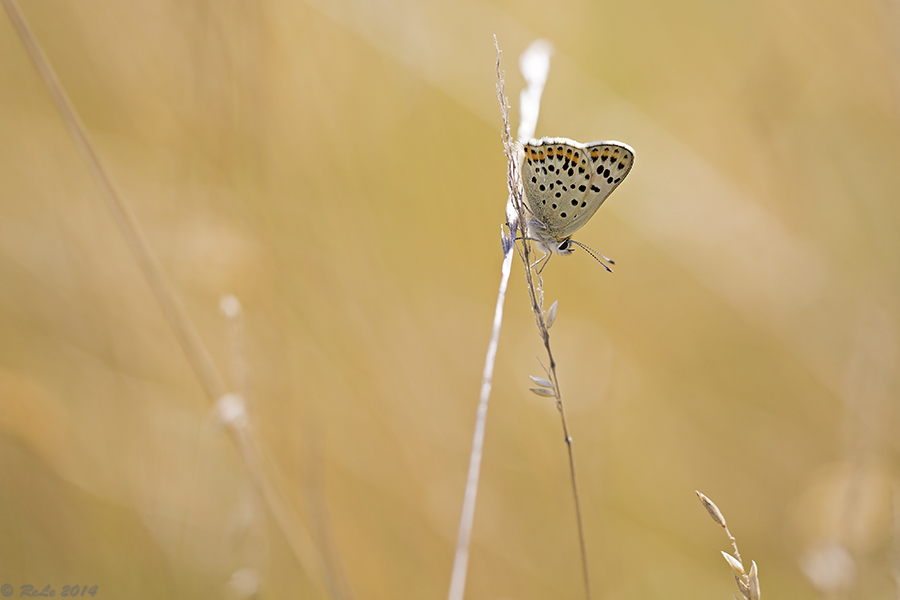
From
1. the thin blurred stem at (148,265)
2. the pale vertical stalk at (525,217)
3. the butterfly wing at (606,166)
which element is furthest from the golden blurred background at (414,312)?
the pale vertical stalk at (525,217)

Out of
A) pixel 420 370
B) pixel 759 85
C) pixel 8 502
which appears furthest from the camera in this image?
pixel 759 85

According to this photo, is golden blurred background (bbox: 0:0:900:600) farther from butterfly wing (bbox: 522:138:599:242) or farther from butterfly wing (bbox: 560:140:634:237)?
butterfly wing (bbox: 560:140:634:237)

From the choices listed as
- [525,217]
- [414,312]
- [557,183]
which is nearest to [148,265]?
[525,217]

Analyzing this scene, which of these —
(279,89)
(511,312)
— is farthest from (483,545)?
(279,89)

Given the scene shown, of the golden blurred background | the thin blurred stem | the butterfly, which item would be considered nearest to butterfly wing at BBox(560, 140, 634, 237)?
the butterfly

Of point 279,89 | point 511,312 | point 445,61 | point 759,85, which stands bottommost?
point 511,312

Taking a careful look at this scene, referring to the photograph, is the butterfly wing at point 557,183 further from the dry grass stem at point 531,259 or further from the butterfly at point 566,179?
the dry grass stem at point 531,259

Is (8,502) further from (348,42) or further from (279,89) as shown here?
(348,42)
